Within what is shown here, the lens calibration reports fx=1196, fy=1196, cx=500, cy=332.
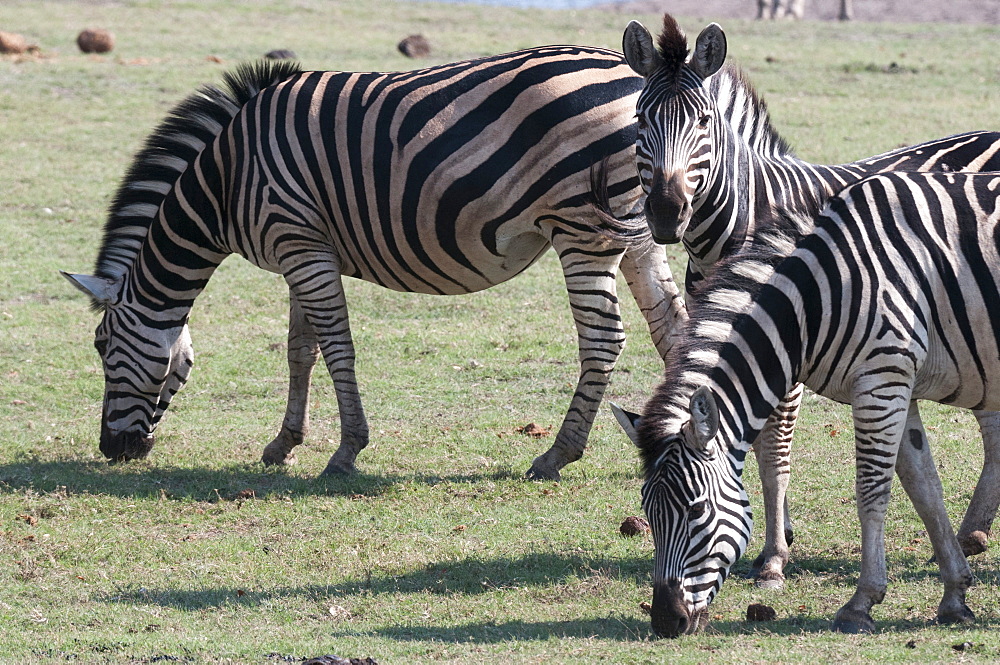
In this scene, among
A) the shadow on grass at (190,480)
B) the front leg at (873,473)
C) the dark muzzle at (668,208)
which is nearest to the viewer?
the front leg at (873,473)

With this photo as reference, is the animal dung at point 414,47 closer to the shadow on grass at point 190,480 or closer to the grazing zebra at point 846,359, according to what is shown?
the shadow on grass at point 190,480

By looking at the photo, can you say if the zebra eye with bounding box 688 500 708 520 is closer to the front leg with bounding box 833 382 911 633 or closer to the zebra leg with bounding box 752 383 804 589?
the front leg with bounding box 833 382 911 633

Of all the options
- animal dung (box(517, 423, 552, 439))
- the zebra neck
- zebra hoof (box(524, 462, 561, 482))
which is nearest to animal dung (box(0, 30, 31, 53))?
the zebra neck

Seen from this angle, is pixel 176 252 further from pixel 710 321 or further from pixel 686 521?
pixel 686 521

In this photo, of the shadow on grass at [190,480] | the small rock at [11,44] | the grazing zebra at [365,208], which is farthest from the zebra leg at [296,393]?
the small rock at [11,44]

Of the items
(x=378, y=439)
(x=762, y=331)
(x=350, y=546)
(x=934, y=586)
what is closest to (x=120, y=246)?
(x=378, y=439)

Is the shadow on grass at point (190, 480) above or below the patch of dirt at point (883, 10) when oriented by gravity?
below

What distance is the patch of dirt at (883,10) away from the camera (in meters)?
52.1

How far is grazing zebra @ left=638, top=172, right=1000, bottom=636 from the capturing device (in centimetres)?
548

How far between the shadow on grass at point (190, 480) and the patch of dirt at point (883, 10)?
44.6 m

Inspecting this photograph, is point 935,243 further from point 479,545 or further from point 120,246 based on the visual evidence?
point 120,246

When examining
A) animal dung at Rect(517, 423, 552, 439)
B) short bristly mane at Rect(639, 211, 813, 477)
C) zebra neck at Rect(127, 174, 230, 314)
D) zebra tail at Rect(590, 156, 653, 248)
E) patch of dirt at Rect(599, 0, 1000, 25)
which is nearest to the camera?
short bristly mane at Rect(639, 211, 813, 477)

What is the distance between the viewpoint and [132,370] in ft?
29.9

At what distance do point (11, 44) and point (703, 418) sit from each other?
2287 cm
